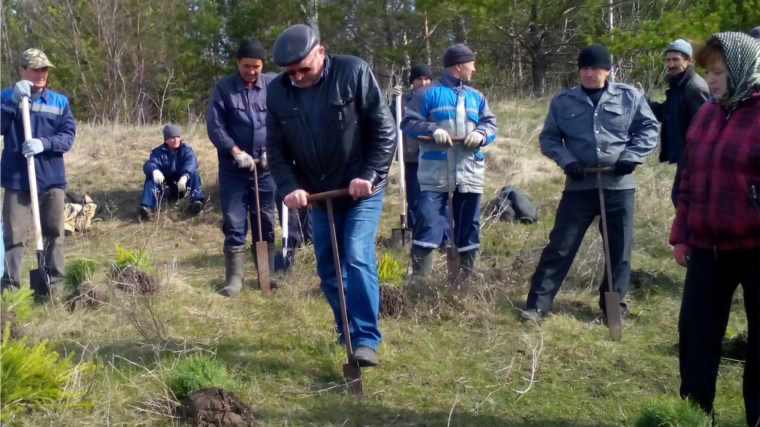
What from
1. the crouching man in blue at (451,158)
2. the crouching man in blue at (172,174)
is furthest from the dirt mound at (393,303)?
the crouching man in blue at (172,174)

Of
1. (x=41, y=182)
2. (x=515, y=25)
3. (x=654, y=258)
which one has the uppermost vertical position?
(x=515, y=25)

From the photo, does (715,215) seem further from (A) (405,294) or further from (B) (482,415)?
(A) (405,294)

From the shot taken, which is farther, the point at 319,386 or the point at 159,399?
the point at 319,386

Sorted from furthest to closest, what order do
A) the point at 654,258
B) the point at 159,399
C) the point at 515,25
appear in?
the point at 515,25 < the point at 654,258 < the point at 159,399

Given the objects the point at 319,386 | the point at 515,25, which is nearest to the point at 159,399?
the point at 319,386

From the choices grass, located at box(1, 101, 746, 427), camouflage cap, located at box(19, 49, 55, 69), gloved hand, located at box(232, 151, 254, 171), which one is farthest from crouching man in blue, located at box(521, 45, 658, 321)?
camouflage cap, located at box(19, 49, 55, 69)

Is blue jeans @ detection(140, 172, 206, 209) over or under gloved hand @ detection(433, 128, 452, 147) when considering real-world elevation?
under

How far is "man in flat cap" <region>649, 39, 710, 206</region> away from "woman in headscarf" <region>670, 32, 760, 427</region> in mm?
2328

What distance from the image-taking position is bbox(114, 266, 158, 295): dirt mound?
19.6ft

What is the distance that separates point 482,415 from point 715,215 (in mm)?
1489

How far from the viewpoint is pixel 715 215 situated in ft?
10.7

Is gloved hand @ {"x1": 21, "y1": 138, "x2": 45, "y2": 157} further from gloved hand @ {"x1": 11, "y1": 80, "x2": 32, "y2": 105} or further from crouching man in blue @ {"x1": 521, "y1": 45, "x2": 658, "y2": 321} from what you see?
crouching man in blue @ {"x1": 521, "y1": 45, "x2": 658, "y2": 321}

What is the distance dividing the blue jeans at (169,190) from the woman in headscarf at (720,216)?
24.6 feet

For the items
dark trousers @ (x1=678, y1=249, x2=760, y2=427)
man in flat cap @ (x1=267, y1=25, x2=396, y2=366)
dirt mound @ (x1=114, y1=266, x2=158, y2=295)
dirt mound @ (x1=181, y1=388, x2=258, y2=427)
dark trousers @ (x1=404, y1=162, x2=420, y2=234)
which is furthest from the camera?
dark trousers @ (x1=404, y1=162, x2=420, y2=234)
